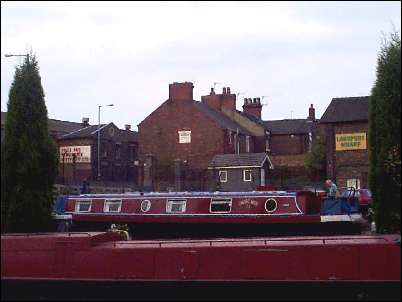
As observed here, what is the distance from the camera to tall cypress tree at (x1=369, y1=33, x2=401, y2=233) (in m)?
9.45

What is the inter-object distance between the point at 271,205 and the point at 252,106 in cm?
4566

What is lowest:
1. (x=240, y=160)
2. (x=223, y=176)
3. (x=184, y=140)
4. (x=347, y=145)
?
(x=223, y=176)

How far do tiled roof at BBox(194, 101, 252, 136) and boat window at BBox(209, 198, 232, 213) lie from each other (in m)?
32.0

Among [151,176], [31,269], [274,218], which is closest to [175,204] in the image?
[274,218]

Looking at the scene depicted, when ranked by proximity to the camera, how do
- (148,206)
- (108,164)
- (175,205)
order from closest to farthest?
(175,205) → (148,206) → (108,164)

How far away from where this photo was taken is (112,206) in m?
21.8

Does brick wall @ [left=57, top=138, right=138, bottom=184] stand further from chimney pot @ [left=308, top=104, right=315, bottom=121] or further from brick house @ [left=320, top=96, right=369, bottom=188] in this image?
brick house @ [left=320, top=96, right=369, bottom=188]

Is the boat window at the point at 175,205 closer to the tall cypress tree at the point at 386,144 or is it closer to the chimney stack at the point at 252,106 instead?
the tall cypress tree at the point at 386,144

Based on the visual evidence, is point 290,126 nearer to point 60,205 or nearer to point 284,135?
point 284,135

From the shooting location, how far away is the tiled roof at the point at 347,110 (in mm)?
44000

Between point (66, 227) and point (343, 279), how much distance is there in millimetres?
11893

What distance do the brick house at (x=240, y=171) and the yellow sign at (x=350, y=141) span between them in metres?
5.91

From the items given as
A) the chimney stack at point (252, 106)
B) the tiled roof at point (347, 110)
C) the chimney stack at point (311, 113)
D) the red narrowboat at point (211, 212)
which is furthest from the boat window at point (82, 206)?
the chimney stack at point (311, 113)

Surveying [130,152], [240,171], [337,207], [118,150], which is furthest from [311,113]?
[337,207]
